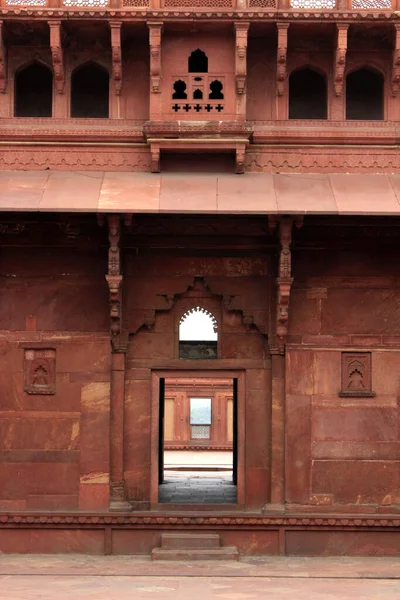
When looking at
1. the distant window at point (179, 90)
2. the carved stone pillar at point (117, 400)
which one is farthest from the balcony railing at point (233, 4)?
the carved stone pillar at point (117, 400)

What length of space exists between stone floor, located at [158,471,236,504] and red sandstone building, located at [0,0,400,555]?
2.61ft

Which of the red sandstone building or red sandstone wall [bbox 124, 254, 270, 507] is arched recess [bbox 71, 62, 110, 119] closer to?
the red sandstone building

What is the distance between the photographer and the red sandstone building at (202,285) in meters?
11.8

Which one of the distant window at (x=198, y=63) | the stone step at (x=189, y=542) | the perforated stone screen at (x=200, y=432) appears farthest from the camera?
the perforated stone screen at (x=200, y=432)

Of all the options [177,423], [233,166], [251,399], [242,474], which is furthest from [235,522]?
[177,423]

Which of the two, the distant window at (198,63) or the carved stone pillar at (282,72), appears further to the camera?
the distant window at (198,63)

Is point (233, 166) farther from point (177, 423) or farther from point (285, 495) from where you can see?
point (177, 423)

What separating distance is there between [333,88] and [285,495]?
492 centimetres

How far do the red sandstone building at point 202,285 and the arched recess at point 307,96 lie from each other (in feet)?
1.04

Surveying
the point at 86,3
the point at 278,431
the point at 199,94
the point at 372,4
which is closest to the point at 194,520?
the point at 278,431

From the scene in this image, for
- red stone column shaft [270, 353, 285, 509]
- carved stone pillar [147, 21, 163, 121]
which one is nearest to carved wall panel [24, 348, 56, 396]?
red stone column shaft [270, 353, 285, 509]

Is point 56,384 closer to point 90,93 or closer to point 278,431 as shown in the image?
point 278,431

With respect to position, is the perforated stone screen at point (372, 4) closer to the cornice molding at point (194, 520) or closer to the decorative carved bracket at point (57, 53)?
the decorative carved bracket at point (57, 53)

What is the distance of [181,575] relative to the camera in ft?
35.6
